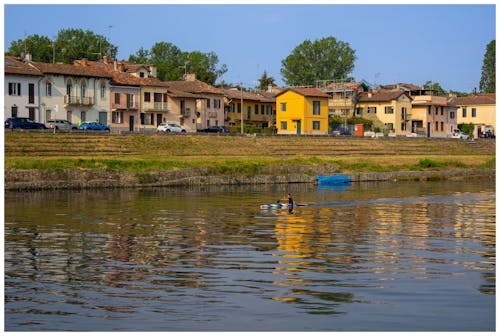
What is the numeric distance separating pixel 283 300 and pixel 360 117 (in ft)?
400

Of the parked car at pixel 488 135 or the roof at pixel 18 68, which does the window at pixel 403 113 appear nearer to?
the parked car at pixel 488 135

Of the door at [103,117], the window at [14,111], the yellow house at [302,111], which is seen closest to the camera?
the window at [14,111]

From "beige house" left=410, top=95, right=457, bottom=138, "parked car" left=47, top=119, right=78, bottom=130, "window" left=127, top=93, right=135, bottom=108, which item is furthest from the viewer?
"beige house" left=410, top=95, right=457, bottom=138

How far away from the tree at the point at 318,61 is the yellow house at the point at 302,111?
61.2 meters

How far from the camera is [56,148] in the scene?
80.3 metres

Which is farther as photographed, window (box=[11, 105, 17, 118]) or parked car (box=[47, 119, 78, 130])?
window (box=[11, 105, 17, 118])

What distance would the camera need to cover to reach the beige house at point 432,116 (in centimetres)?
14812

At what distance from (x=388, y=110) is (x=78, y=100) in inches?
2302

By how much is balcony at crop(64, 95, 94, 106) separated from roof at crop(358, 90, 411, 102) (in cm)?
5585

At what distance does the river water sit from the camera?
22.5m

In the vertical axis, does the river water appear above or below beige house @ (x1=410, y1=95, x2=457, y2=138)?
below

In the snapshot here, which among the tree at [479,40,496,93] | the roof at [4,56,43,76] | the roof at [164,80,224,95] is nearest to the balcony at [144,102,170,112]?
the roof at [164,80,224,95]

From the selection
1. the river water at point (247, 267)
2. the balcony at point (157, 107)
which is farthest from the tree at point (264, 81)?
the river water at point (247, 267)

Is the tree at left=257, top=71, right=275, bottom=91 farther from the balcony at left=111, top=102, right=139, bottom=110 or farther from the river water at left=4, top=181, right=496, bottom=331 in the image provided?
the river water at left=4, top=181, right=496, bottom=331
